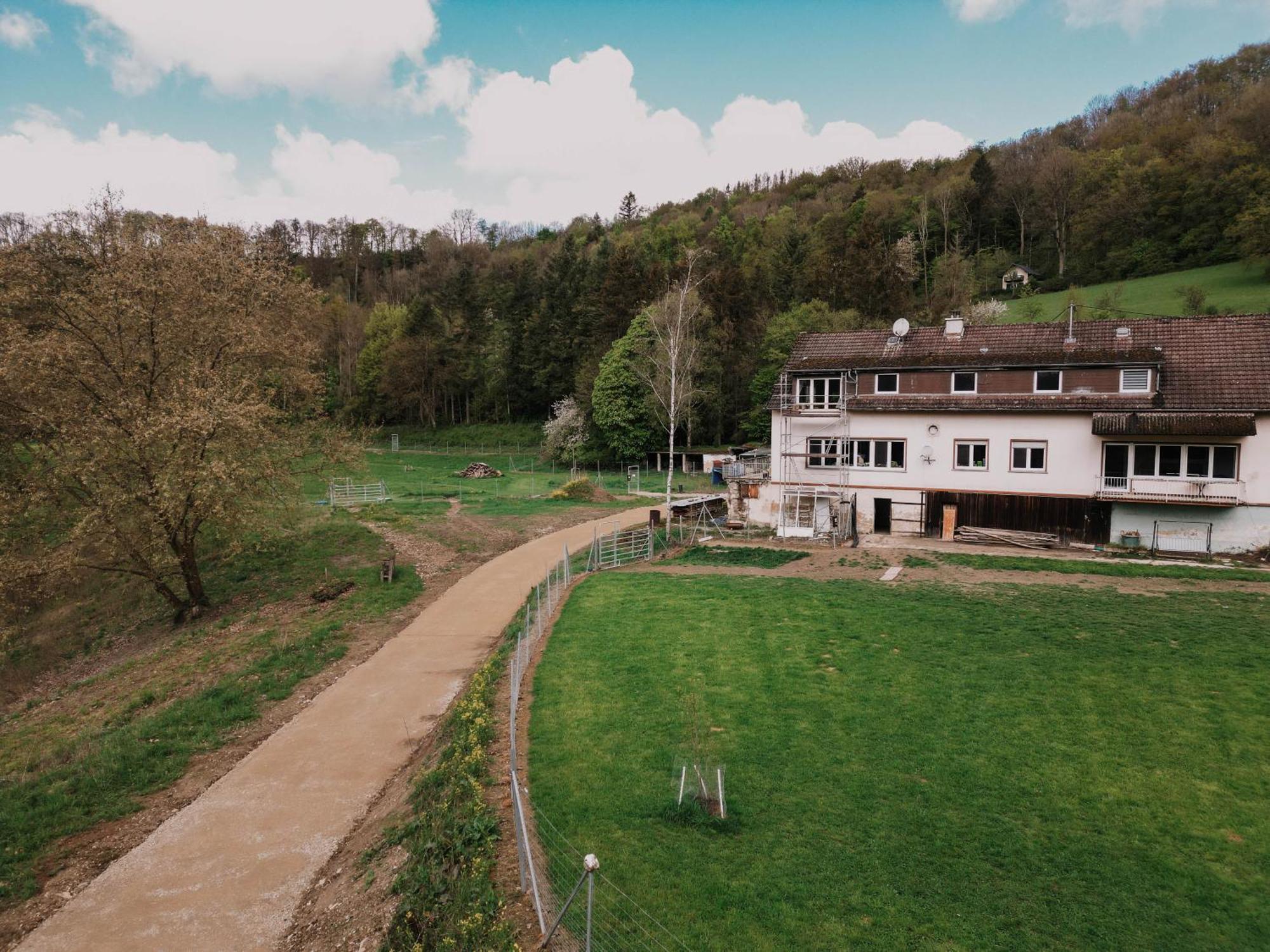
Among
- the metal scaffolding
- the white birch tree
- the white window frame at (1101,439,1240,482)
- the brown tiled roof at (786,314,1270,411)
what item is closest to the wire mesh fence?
the metal scaffolding

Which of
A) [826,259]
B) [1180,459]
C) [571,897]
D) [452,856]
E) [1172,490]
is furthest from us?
[826,259]

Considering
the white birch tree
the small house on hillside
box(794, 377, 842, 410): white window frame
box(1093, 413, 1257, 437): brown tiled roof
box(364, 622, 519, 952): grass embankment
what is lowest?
box(364, 622, 519, 952): grass embankment

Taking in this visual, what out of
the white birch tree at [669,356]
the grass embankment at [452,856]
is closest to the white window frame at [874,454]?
the white birch tree at [669,356]

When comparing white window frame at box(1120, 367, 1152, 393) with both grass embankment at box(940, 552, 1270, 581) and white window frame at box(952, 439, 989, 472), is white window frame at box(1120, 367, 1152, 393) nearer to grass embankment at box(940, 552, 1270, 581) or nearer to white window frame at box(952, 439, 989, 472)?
white window frame at box(952, 439, 989, 472)

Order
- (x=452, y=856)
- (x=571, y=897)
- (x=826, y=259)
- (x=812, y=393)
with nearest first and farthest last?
(x=571, y=897) → (x=452, y=856) → (x=812, y=393) → (x=826, y=259)

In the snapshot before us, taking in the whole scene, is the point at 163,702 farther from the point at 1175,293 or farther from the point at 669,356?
the point at 1175,293

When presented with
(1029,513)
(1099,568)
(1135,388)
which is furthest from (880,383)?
(1099,568)

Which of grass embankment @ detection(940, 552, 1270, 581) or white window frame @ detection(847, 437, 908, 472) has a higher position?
white window frame @ detection(847, 437, 908, 472)
